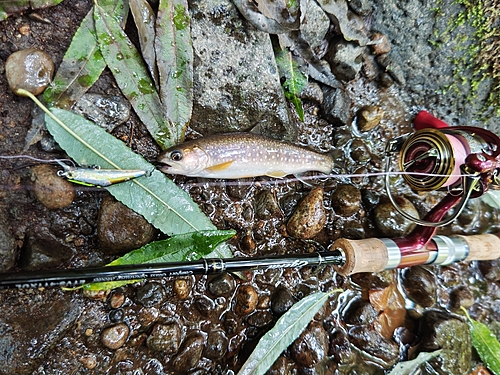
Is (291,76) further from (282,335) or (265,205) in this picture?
(282,335)

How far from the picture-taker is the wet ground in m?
2.03

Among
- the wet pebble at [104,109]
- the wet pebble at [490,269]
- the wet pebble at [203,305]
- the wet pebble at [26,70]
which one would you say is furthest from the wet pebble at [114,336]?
the wet pebble at [490,269]

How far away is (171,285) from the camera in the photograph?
2293mm

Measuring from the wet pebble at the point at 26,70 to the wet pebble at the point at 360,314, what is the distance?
2494 mm

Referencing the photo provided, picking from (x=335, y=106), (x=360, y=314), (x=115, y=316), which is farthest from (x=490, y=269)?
(x=115, y=316)

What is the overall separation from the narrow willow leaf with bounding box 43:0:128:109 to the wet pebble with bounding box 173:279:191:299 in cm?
125

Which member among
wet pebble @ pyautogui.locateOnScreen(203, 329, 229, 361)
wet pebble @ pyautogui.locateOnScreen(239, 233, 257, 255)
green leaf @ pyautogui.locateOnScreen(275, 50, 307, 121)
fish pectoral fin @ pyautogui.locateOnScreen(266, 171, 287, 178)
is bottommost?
wet pebble @ pyautogui.locateOnScreen(203, 329, 229, 361)

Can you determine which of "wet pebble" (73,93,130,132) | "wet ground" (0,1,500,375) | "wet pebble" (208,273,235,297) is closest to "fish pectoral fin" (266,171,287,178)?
→ "wet ground" (0,1,500,375)

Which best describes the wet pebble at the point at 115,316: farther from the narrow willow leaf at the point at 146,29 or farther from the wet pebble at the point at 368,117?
the wet pebble at the point at 368,117

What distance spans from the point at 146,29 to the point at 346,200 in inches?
69.0

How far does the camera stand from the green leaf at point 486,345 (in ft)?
8.78

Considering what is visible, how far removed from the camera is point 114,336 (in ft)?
6.95

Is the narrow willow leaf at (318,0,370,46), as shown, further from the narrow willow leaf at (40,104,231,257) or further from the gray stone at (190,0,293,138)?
the narrow willow leaf at (40,104,231,257)

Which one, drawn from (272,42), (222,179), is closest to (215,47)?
(272,42)
